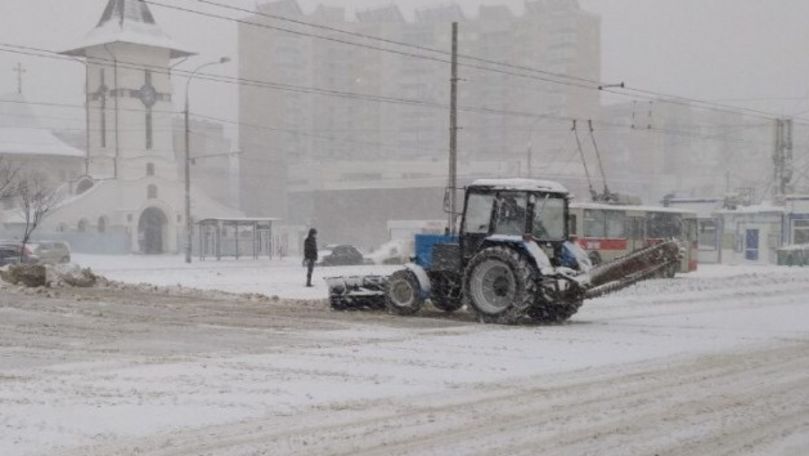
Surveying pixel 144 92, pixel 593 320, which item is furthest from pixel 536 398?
pixel 144 92

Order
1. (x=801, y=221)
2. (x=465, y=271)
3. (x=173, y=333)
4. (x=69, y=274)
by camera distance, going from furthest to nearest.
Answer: (x=801, y=221) → (x=69, y=274) → (x=465, y=271) → (x=173, y=333)

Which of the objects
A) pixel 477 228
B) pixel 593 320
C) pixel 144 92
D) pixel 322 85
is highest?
pixel 322 85

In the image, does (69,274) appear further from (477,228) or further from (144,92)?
(144,92)

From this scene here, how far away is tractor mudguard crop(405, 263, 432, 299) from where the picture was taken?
53.8 feet

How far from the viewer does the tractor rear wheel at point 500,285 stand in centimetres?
1492

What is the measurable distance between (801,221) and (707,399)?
138 feet

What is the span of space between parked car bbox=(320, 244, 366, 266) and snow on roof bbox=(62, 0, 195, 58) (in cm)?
2529

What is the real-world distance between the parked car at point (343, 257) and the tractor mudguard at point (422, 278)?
30.6 m

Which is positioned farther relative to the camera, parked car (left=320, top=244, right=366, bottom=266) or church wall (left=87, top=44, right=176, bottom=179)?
church wall (left=87, top=44, right=176, bottom=179)

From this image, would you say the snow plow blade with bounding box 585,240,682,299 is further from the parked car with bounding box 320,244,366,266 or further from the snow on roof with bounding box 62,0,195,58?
the snow on roof with bounding box 62,0,195,58

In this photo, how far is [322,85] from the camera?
391 ft

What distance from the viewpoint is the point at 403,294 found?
54.8 feet

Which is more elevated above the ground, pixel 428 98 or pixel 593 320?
pixel 428 98

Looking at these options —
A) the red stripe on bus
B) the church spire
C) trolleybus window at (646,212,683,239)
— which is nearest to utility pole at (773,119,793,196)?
trolleybus window at (646,212,683,239)
